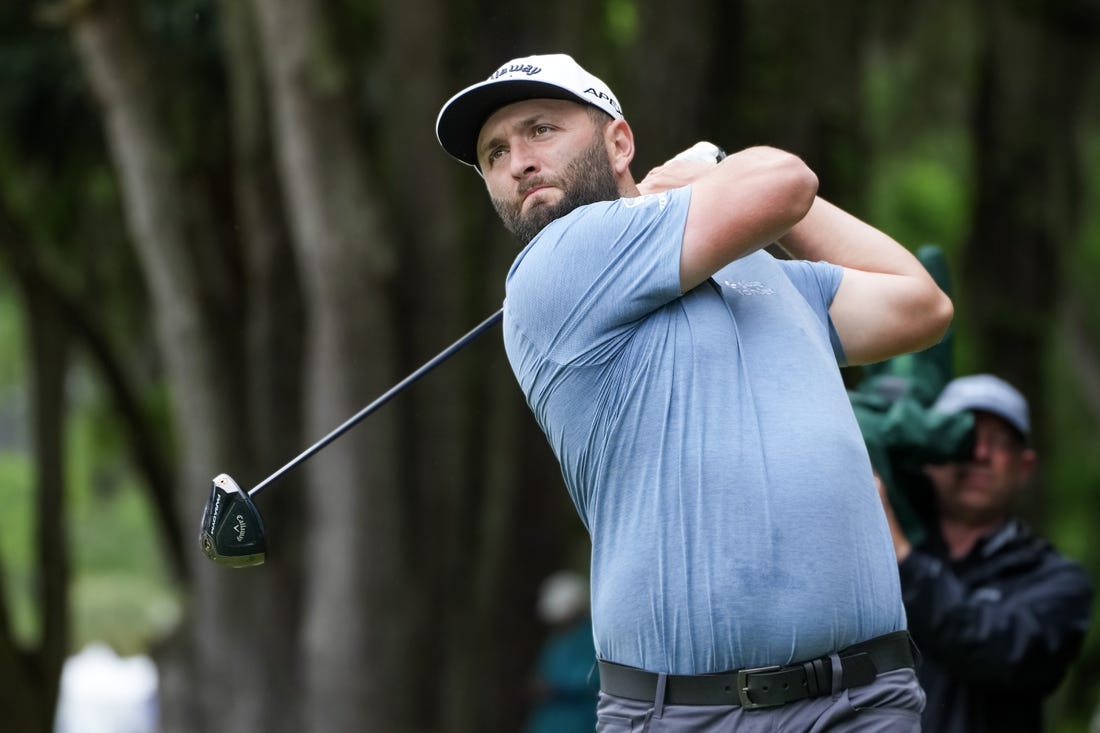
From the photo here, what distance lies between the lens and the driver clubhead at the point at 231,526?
3.56 metres

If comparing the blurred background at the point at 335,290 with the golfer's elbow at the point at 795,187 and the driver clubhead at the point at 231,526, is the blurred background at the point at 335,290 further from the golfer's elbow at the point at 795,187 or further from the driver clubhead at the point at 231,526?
the golfer's elbow at the point at 795,187

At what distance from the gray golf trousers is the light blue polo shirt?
0.08 meters

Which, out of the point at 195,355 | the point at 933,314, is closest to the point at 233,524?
the point at 933,314

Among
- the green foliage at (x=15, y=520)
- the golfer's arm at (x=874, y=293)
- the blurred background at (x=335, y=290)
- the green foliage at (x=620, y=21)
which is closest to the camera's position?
the golfer's arm at (x=874, y=293)

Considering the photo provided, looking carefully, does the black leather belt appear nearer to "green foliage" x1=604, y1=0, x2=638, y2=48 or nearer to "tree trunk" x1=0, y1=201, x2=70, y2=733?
"tree trunk" x1=0, y1=201, x2=70, y2=733

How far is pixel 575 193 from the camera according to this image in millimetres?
3410

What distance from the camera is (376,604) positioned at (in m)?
8.32

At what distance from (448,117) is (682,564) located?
109cm

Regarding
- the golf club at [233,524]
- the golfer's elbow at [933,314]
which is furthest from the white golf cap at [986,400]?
the golf club at [233,524]

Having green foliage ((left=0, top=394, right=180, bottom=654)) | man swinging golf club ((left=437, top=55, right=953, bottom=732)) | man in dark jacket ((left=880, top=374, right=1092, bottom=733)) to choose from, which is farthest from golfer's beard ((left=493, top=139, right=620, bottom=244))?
green foliage ((left=0, top=394, right=180, bottom=654))

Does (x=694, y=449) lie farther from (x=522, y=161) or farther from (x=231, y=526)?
(x=231, y=526)

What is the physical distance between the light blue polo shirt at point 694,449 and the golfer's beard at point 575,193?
12cm

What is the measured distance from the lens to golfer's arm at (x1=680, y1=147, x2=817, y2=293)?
10.3 feet

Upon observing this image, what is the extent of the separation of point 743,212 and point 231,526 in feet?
4.07
